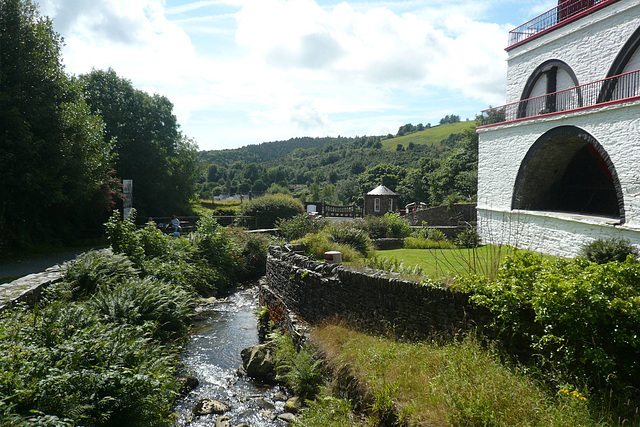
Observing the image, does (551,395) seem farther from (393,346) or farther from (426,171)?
(426,171)

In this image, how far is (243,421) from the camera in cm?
667

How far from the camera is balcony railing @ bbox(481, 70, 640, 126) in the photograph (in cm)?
1262

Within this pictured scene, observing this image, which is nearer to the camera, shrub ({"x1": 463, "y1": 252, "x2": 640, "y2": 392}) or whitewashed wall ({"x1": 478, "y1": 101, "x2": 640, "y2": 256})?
shrub ({"x1": 463, "y1": 252, "x2": 640, "y2": 392})

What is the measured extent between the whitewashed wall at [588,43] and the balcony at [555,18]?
20 centimetres

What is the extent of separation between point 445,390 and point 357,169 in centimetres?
7638

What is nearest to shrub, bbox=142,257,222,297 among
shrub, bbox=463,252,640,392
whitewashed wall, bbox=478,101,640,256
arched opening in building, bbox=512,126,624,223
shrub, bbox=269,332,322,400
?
shrub, bbox=269,332,322,400

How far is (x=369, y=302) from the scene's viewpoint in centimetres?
735

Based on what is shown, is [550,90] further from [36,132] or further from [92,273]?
[36,132]

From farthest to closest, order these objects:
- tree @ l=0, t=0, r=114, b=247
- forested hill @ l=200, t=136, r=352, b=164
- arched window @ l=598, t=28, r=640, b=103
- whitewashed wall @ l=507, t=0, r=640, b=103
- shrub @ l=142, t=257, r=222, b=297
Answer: forested hill @ l=200, t=136, r=352, b=164 < whitewashed wall @ l=507, t=0, r=640, b=103 < tree @ l=0, t=0, r=114, b=247 < arched window @ l=598, t=28, r=640, b=103 < shrub @ l=142, t=257, r=222, b=297

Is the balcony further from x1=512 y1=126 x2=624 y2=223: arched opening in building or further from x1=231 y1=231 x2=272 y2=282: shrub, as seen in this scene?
x1=231 y1=231 x2=272 y2=282: shrub

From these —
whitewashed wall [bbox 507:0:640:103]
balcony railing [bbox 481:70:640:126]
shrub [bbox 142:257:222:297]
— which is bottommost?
shrub [bbox 142:257:222:297]

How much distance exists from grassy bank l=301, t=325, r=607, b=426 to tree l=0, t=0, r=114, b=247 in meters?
12.3

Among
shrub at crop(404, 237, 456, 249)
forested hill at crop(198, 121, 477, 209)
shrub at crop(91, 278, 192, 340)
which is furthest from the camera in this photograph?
forested hill at crop(198, 121, 477, 209)

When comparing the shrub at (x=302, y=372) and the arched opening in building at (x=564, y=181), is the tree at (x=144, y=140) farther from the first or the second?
the arched opening in building at (x=564, y=181)
